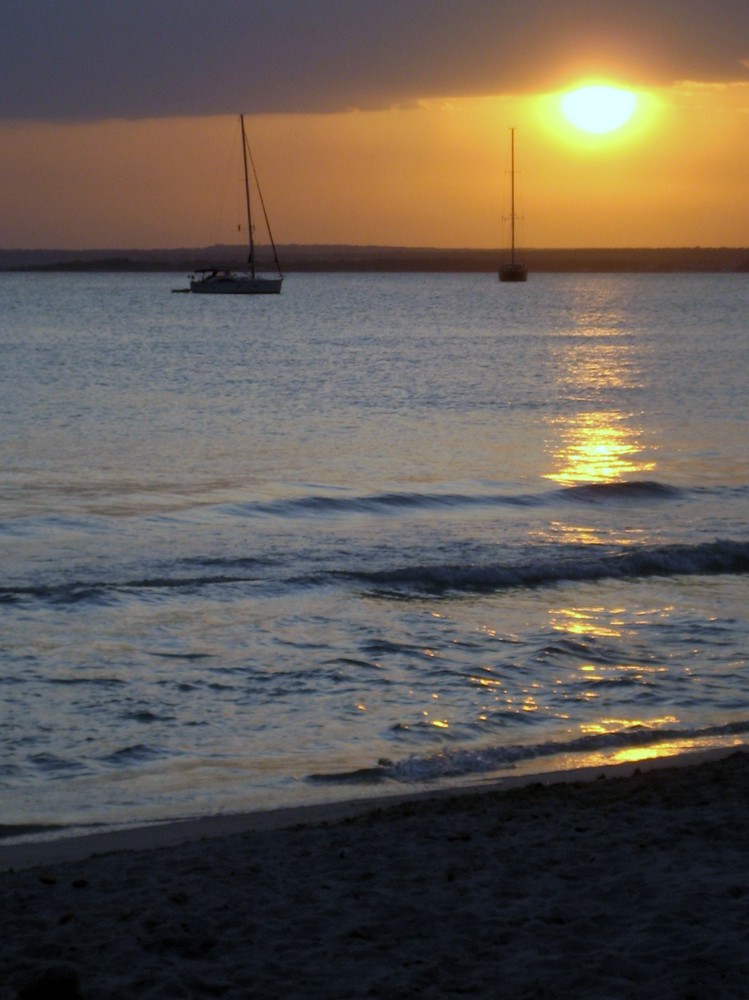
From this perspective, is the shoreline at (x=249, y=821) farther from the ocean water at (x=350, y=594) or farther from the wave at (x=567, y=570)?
the wave at (x=567, y=570)

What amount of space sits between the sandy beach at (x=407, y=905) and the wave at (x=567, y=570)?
23.8ft

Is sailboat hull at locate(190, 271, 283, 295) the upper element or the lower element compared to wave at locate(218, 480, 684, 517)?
upper

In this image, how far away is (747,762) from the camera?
8062 mm

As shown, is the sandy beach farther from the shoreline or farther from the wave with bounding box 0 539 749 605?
the wave with bounding box 0 539 749 605

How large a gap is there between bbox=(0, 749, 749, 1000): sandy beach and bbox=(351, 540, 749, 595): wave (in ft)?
23.8

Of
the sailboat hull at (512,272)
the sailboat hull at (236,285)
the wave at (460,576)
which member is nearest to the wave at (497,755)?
the wave at (460,576)

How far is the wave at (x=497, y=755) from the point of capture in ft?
27.1

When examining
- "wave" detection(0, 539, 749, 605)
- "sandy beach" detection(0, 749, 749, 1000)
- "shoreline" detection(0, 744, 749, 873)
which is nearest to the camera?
"sandy beach" detection(0, 749, 749, 1000)

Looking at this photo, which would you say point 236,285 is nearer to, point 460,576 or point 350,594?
point 460,576

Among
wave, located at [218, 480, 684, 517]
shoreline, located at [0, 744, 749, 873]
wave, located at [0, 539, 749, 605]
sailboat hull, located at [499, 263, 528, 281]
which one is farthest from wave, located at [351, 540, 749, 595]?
sailboat hull, located at [499, 263, 528, 281]

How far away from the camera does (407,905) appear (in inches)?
221

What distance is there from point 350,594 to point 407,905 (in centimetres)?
834

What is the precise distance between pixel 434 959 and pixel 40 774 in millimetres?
3905

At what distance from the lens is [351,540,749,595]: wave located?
14578 mm
